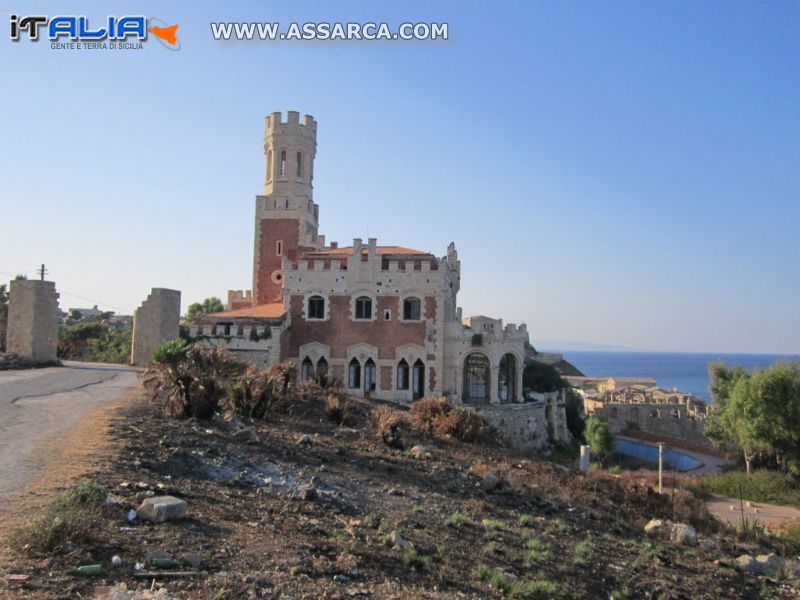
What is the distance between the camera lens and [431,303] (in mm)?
34375

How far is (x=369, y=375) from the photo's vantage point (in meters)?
34.7

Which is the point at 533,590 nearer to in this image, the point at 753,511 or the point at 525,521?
the point at 525,521

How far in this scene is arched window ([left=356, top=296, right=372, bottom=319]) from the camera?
34.8 metres

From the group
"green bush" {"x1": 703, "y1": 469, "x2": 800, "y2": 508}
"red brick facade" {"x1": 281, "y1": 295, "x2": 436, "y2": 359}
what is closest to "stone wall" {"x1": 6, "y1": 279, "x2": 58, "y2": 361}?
"red brick facade" {"x1": 281, "y1": 295, "x2": 436, "y2": 359}

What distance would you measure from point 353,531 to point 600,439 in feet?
107

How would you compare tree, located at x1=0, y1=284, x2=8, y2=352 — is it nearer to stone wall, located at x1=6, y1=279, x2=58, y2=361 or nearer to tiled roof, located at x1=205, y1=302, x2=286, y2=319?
stone wall, located at x1=6, y1=279, x2=58, y2=361

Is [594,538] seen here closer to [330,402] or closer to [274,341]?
[330,402]

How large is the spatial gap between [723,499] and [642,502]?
14.6m

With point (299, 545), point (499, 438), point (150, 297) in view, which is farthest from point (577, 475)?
point (150, 297)

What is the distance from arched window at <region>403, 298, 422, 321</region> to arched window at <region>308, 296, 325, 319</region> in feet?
14.7

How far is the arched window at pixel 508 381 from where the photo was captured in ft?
121

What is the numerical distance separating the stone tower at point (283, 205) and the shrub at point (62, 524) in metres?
32.3

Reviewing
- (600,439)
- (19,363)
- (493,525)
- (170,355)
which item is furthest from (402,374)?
(493,525)

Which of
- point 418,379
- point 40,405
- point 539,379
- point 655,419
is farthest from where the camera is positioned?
point 655,419
